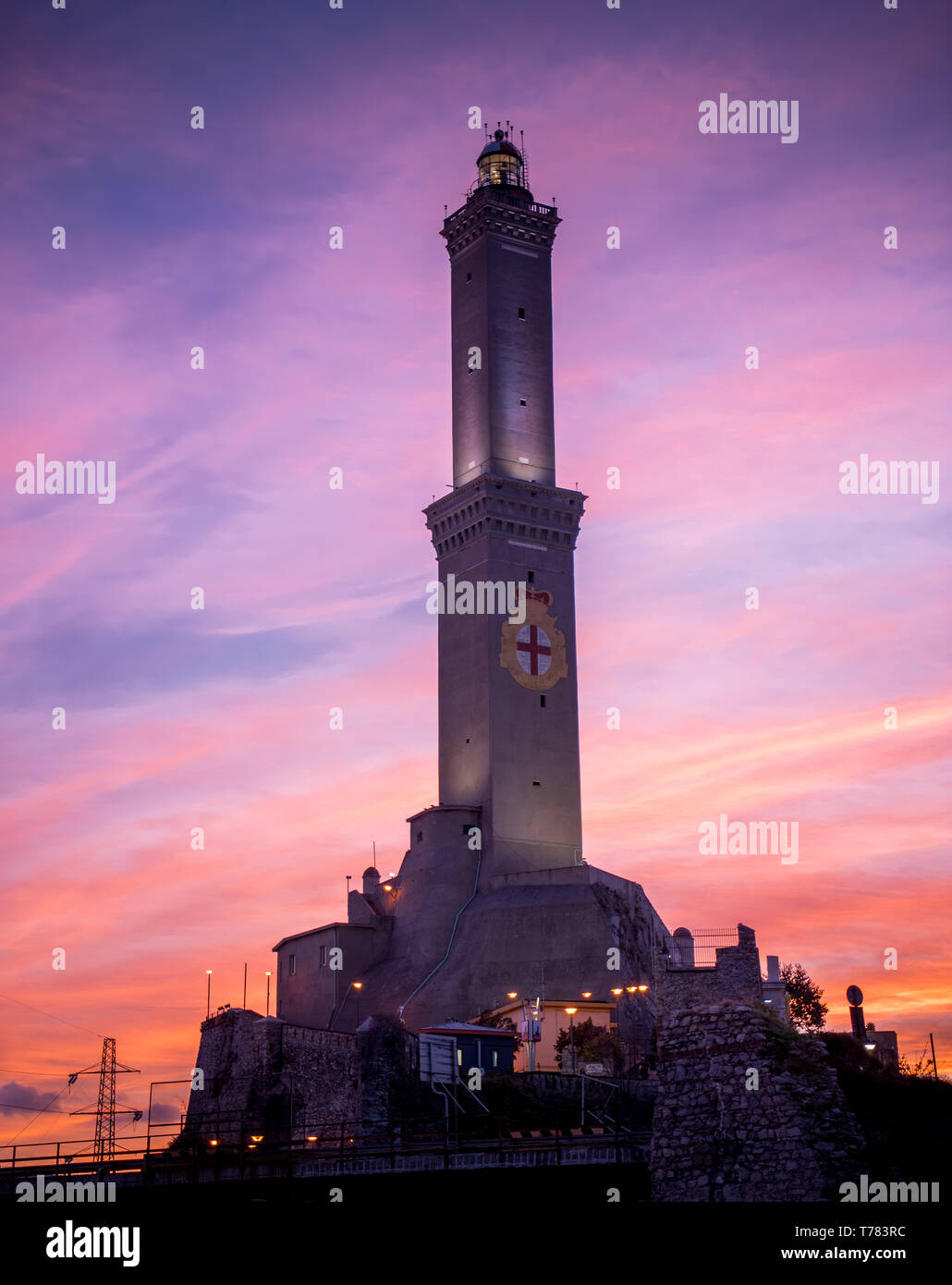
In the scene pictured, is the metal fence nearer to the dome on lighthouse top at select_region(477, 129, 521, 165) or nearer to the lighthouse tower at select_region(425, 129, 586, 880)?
the lighthouse tower at select_region(425, 129, 586, 880)

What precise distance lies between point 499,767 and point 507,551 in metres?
13.6

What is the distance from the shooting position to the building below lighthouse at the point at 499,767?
80188 millimetres

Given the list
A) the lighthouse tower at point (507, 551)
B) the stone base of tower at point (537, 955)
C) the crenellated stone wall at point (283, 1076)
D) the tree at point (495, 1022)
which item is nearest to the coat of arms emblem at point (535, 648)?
the lighthouse tower at point (507, 551)

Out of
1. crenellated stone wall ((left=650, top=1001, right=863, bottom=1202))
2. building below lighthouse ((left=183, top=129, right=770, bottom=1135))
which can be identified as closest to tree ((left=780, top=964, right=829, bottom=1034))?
building below lighthouse ((left=183, top=129, right=770, bottom=1135))

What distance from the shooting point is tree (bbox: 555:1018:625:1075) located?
71250 millimetres

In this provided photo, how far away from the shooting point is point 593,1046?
72.1 meters

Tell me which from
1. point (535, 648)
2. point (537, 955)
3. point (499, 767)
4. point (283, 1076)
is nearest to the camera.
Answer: point (283, 1076)

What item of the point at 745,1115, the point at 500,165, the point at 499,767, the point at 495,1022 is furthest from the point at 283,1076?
the point at 500,165

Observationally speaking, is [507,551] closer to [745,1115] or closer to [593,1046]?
[593,1046]

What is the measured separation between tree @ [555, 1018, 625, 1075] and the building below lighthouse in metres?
0.98

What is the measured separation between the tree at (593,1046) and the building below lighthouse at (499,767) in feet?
3.21
